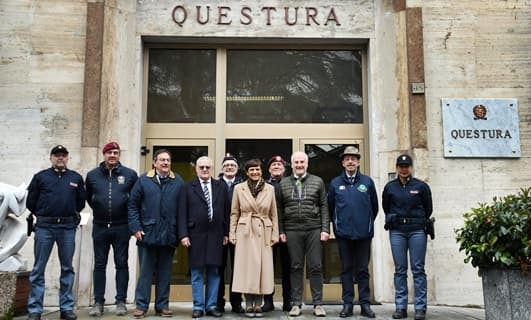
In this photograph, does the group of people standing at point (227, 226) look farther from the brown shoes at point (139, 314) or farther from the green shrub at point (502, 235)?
the green shrub at point (502, 235)

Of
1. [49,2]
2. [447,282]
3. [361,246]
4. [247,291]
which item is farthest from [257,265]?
[49,2]

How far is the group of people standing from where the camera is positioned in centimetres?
616

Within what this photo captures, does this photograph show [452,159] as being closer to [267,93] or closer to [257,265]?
[267,93]

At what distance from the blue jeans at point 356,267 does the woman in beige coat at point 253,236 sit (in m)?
0.81

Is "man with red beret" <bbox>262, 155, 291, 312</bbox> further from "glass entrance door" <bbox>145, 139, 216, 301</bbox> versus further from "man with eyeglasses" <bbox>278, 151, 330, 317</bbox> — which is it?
"glass entrance door" <bbox>145, 139, 216, 301</bbox>

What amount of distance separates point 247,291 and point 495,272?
2.61m

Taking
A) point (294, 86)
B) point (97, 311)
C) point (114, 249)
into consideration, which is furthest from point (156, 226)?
point (294, 86)

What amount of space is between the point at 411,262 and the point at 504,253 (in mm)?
1019

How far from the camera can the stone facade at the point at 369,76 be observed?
25.8 ft

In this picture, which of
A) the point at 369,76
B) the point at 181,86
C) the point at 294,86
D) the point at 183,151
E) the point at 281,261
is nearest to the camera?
the point at 281,261

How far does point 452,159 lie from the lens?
8055 millimetres

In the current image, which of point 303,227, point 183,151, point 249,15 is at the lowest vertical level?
point 303,227

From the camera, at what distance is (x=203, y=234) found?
6.22m

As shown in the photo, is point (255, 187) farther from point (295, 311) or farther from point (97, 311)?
point (97, 311)
